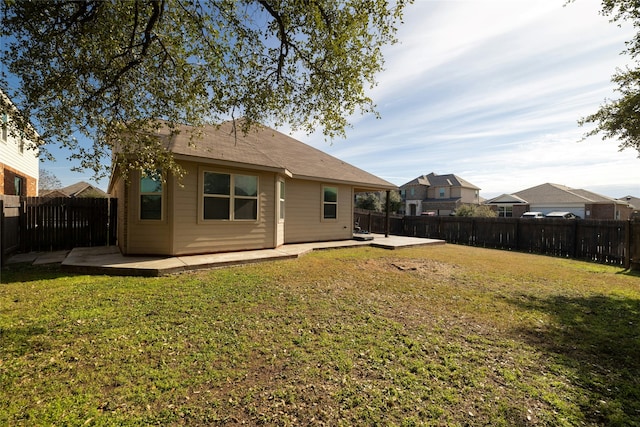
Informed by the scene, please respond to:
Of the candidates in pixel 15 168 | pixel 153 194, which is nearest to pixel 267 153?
pixel 153 194

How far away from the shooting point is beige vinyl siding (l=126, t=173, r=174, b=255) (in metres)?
7.56

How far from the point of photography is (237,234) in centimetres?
873

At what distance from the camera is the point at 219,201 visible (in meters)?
8.31

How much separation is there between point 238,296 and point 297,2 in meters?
5.63

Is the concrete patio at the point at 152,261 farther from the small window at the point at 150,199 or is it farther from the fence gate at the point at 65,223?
the fence gate at the point at 65,223

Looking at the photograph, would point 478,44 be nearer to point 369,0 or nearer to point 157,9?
point 369,0

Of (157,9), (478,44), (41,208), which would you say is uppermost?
(478,44)

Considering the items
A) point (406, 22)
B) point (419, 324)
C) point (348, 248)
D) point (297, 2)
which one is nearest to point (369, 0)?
point (406, 22)

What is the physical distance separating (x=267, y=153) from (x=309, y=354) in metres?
9.89

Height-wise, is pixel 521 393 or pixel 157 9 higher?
pixel 157 9

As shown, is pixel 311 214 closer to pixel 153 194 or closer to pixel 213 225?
pixel 213 225

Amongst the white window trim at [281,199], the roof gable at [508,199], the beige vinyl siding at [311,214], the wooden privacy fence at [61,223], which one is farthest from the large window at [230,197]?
the roof gable at [508,199]

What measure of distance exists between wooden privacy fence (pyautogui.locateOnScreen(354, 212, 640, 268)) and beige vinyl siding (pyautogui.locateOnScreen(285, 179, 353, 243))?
501 cm

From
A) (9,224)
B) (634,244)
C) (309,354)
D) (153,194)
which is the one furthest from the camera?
(634,244)
